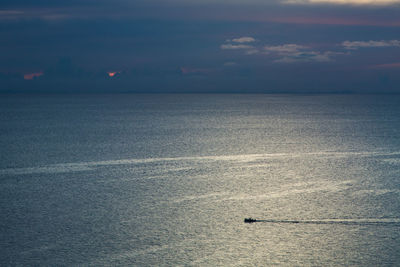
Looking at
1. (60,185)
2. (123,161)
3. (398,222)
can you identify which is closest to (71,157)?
(123,161)

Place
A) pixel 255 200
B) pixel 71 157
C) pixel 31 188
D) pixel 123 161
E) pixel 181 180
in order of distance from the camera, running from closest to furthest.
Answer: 1. pixel 255 200
2. pixel 31 188
3. pixel 181 180
4. pixel 123 161
5. pixel 71 157

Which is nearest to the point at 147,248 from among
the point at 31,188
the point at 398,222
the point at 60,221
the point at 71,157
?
the point at 60,221

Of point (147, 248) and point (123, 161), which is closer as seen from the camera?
point (147, 248)

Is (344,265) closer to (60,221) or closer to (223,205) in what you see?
(223,205)

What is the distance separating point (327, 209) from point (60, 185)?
9938 millimetres

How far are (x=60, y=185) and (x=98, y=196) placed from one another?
9.08 feet

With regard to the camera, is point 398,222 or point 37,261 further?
point 398,222

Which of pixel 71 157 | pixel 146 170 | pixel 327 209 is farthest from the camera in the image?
pixel 71 157

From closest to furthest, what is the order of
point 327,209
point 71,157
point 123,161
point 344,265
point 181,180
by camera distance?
1. point 344,265
2. point 327,209
3. point 181,180
4. point 123,161
5. point 71,157

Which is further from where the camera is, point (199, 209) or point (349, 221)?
point (199, 209)

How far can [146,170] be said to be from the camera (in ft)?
73.6

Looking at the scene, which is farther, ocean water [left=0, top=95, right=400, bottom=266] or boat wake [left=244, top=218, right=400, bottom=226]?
boat wake [left=244, top=218, right=400, bottom=226]

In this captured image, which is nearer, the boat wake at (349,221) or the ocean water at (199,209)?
the ocean water at (199,209)

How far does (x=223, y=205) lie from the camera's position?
49.5 ft
